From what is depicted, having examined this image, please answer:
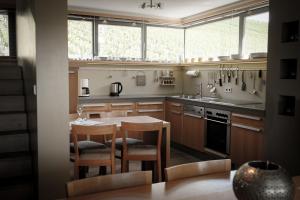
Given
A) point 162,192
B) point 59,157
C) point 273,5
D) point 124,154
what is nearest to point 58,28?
point 59,157

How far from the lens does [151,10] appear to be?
18.6ft

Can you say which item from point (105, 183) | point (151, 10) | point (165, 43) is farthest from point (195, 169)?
point (165, 43)

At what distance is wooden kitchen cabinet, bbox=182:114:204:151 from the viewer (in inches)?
193

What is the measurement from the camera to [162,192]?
1.39 meters

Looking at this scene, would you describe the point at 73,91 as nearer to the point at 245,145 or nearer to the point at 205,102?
the point at 205,102

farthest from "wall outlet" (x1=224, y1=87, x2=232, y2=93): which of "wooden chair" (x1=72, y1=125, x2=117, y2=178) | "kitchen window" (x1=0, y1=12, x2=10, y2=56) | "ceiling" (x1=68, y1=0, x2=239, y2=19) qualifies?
"kitchen window" (x1=0, y1=12, x2=10, y2=56)

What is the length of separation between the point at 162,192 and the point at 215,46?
15.1ft

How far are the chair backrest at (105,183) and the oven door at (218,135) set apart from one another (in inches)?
119

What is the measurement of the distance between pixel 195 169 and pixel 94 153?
160 cm

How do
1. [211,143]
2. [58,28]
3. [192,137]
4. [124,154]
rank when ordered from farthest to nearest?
[192,137] → [211,143] → [124,154] → [58,28]

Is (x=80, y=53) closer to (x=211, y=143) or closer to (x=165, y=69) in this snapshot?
(x=165, y=69)

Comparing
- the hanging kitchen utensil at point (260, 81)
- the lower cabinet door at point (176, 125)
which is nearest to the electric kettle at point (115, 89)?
the lower cabinet door at point (176, 125)

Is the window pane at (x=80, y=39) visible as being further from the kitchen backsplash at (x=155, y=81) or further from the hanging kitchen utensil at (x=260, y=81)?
the hanging kitchen utensil at (x=260, y=81)

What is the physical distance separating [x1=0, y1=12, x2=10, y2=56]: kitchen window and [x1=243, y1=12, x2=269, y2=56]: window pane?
4.71 m
